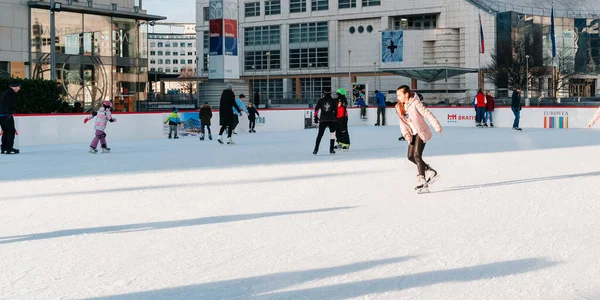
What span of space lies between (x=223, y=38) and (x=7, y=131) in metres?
24.0

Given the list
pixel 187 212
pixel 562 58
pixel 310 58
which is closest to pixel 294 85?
pixel 310 58

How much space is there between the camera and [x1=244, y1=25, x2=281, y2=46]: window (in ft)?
281

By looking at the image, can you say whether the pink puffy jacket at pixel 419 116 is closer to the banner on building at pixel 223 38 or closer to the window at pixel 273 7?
the banner on building at pixel 223 38

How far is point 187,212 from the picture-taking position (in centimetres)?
847

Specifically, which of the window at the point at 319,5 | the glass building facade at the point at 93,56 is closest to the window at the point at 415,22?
the window at the point at 319,5

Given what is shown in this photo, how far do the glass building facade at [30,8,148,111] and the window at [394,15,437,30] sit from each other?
40605 millimetres

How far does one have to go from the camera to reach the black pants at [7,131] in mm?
Result: 18391

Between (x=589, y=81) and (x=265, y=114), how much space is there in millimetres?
55664

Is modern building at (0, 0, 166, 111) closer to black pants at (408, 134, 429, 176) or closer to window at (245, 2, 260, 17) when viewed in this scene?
black pants at (408, 134, 429, 176)

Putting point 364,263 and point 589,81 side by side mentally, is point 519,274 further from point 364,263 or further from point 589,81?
point 589,81

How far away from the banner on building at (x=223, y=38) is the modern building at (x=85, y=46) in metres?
3.66

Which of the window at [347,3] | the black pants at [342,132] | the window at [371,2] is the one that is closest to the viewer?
the black pants at [342,132]

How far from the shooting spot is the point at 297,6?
84.3 metres

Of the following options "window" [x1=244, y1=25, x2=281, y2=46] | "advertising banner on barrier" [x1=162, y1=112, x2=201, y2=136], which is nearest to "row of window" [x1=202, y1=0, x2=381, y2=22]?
"window" [x1=244, y1=25, x2=281, y2=46]
